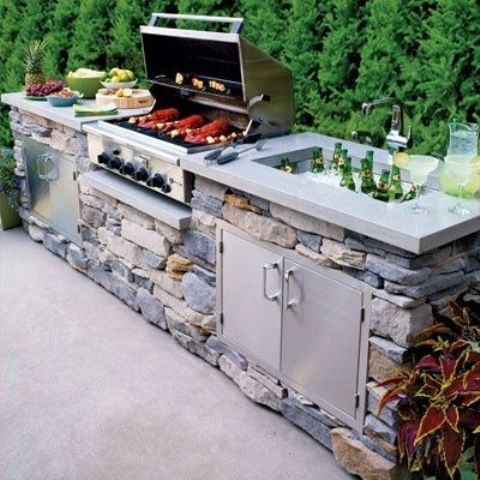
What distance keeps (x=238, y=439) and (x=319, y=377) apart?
43cm

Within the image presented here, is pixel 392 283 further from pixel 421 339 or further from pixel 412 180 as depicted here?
pixel 412 180

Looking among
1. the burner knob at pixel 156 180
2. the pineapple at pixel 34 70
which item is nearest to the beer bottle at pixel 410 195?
the burner knob at pixel 156 180

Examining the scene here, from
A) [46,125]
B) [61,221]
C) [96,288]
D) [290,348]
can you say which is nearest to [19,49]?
[46,125]

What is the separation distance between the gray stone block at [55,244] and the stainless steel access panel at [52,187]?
2.4 inches

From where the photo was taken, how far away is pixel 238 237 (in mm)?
2912

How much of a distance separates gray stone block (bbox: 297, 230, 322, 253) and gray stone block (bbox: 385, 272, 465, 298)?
327mm

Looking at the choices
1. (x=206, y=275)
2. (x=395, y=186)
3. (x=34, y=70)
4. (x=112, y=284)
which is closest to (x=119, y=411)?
(x=206, y=275)

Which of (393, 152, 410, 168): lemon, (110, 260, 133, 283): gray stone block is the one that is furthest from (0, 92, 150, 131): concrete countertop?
(393, 152, 410, 168): lemon

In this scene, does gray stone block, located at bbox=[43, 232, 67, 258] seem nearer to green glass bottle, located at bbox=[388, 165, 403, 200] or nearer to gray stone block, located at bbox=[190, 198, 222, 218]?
gray stone block, located at bbox=[190, 198, 222, 218]

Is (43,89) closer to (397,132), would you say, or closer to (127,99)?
(127,99)

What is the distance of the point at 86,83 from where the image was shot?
441 centimetres

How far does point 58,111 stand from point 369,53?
74.6 inches

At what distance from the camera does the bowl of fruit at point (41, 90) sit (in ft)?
14.6

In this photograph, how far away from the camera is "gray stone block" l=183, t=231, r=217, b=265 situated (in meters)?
3.10
